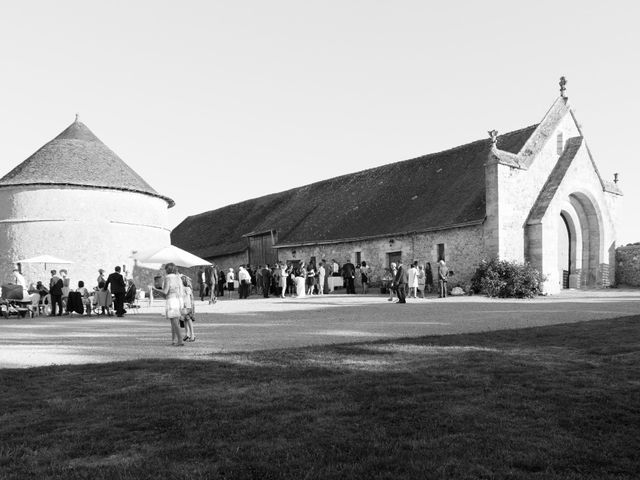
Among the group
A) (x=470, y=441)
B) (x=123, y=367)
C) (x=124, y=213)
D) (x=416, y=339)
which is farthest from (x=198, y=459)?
(x=124, y=213)

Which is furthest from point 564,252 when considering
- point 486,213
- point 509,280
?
point 509,280

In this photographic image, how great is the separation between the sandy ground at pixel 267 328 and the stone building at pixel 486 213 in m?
6.52

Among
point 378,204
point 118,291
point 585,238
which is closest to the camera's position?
point 118,291

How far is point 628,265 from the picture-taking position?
91.8 ft

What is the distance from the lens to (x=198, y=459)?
452 centimetres

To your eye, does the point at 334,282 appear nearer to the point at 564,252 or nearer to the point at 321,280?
the point at 321,280

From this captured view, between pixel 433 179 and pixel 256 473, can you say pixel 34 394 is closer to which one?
pixel 256 473

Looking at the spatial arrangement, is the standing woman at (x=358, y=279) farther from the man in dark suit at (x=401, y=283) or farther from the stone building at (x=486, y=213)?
the man in dark suit at (x=401, y=283)

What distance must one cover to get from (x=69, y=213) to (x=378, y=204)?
55.2ft

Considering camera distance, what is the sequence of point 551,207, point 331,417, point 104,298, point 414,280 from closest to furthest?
point 331,417 < point 104,298 < point 414,280 < point 551,207

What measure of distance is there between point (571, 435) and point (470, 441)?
908 mm

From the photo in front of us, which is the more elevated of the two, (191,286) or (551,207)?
(551,207)

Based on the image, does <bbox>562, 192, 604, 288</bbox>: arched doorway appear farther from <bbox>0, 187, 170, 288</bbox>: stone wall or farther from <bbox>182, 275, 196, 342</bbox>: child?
<bbox>0, 187, 170, 288</bbox>: stone wall

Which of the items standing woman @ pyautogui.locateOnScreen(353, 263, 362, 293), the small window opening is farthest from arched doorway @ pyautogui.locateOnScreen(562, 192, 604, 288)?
standing woman @ pyautogui.locateOnScreen(353, 263, 362, 293)
